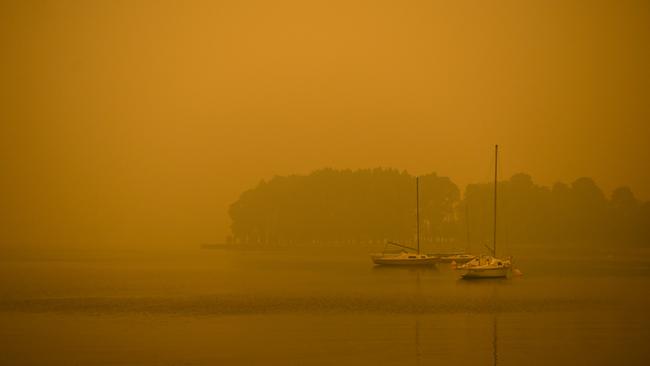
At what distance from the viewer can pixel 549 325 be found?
39500 mm

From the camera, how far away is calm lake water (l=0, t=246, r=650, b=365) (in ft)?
101

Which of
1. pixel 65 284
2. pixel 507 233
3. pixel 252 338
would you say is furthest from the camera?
pixel 507 233

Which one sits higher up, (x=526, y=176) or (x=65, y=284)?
(x=526, y=176)

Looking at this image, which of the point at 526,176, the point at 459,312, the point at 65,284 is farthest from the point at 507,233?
the point at 459,312

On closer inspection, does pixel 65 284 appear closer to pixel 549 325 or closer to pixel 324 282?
pixel 324 282

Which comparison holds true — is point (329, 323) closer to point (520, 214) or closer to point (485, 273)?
point (485, 273)

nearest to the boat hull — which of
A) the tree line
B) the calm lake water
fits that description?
the calm lake water

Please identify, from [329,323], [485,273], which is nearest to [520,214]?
[485,273]

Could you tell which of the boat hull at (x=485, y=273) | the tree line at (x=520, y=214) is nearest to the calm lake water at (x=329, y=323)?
the boat hull at (x=485, y=273)

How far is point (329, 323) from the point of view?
134ft

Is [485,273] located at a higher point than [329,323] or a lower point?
lower

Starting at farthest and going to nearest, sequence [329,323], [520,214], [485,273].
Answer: [520,214] < [485,273] < [329,323]

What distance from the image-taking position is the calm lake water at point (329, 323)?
30.8 m

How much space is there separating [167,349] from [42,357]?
4.72 m
